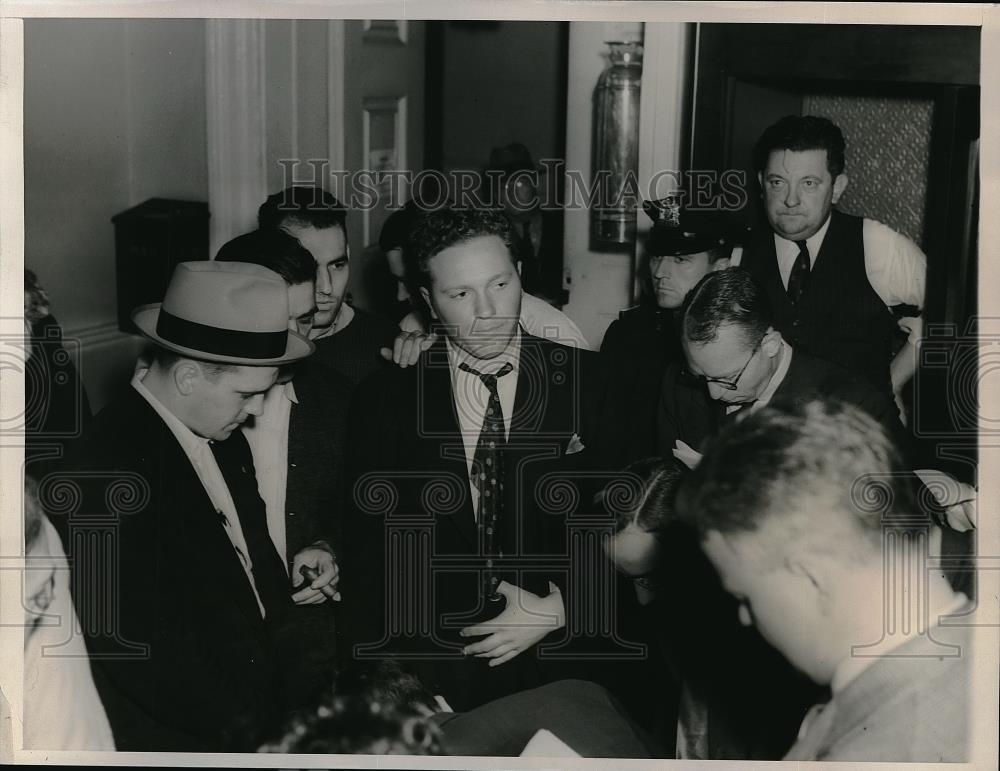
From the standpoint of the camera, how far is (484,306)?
56.8 inches

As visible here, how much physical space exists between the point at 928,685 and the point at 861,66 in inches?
33.0

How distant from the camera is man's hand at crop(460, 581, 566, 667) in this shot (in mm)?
1481

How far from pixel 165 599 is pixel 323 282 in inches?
19.2

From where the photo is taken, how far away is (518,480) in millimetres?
1468

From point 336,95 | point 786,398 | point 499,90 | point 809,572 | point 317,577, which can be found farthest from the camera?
point 499,90

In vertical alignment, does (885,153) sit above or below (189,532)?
above

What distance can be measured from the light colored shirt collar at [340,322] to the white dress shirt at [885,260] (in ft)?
1.80

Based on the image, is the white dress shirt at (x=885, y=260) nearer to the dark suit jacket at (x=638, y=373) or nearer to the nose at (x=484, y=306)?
the dark suit jacket at (x=638, y=373)

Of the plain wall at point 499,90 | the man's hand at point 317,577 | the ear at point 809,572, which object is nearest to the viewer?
the ear at point 809,572

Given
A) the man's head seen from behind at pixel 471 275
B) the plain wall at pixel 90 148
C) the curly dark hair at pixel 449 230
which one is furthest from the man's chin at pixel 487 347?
the plain wall at pixel 90 148

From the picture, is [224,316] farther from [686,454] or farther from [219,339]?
[686,454]

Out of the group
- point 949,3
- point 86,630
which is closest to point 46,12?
point 86,630

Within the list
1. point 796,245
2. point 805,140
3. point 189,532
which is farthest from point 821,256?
point 189,532

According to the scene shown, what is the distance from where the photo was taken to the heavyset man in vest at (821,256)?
1.45 m
